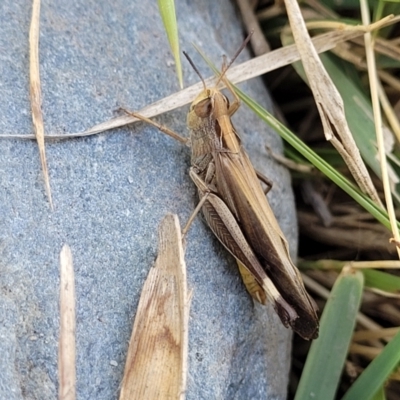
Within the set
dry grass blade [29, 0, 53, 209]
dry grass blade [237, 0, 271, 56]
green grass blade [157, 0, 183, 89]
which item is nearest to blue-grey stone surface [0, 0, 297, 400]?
dry grass blade [29, 0, 53, 209]

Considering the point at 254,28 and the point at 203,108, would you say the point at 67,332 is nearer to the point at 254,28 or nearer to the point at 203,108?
the point at 203,108

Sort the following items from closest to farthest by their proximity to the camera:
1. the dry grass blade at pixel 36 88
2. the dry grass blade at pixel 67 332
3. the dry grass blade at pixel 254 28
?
the dry grass blade at pixel 67 332 → the dry grass blade at pixel 36 88 → the dry grass blade at pixel 254 28

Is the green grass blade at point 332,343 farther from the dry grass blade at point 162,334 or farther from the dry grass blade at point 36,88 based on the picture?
the dry grass blade at point 36,88

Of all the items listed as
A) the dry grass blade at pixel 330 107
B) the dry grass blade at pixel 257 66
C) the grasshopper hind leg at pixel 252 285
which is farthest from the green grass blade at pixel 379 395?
the dry grass blade at pixel 257 66

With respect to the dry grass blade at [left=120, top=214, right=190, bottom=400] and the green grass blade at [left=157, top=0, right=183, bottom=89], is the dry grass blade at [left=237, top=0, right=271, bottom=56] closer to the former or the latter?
the green grass blade at [left=157, top=0, right=183, bottom=89]

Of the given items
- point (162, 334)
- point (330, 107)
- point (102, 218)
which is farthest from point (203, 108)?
point (162, 334)

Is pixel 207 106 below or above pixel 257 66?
below
